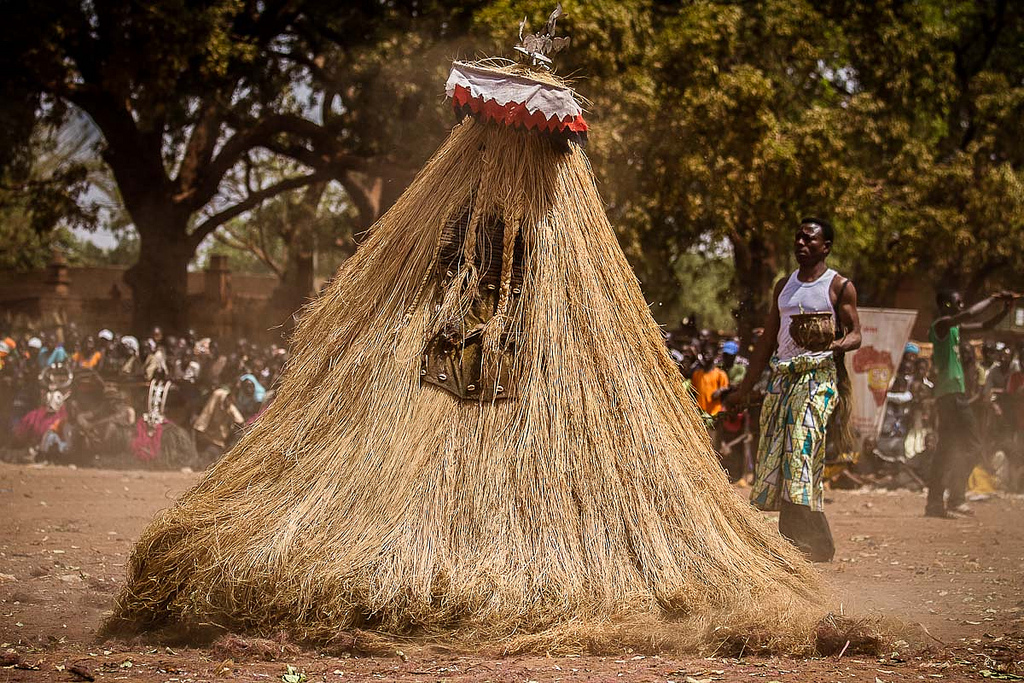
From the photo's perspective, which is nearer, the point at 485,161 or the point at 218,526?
the point at 218,526

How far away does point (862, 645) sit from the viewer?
13.4ft

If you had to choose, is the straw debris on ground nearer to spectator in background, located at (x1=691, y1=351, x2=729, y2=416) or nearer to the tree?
spectator in background, located at (x1=691, y1=351, x2=729, y2=416)

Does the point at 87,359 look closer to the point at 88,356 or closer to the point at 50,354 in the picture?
the point at 88,356

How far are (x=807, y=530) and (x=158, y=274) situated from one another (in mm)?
15189

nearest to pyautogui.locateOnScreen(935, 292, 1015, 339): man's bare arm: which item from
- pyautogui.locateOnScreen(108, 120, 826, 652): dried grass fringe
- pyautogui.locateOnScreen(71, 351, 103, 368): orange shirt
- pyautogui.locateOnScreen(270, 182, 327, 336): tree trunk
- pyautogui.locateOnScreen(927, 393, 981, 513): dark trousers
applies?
pyautogui.locateOnScreen(927, 393, 981, 513): dark trousers

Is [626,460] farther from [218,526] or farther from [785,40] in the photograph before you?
[785,40]

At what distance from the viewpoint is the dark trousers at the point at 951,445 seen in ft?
27.6

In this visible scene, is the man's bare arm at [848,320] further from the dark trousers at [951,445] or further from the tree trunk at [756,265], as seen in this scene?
the tree trunk at [756,265]

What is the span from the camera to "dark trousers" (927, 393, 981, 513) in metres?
8.42

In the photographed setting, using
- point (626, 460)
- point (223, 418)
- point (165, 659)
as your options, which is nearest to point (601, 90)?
point (223, 418)

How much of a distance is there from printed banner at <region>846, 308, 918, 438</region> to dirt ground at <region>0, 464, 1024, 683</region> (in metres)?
2.88

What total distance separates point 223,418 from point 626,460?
8269 mm

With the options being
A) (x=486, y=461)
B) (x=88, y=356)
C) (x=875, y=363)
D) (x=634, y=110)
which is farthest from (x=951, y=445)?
(x=88, y=356)

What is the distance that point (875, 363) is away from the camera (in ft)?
37.7
